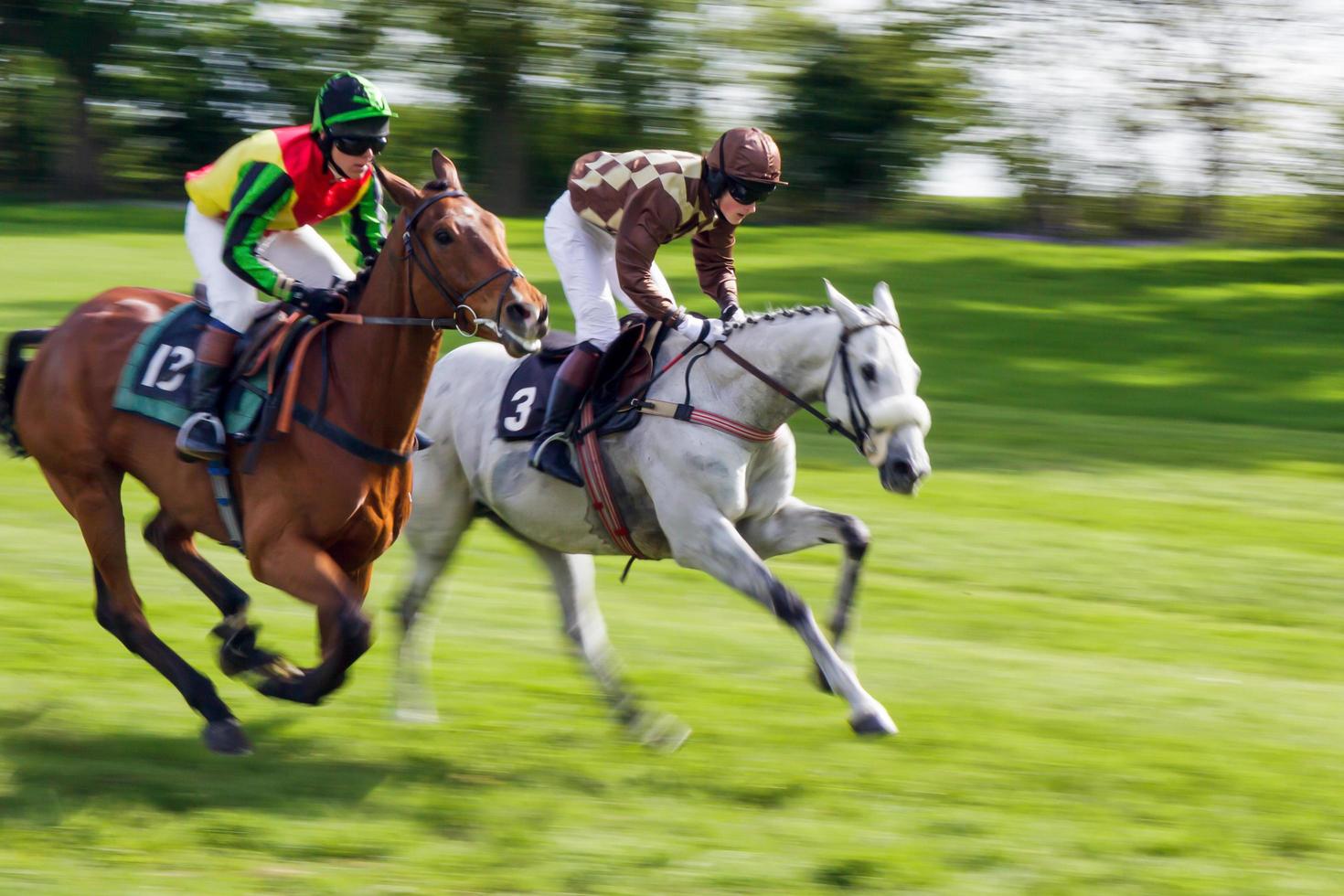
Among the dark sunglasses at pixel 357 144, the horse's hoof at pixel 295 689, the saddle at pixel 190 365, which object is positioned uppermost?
the dark sunglasses at pixel 357 144

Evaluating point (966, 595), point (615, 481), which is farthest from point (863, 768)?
point (966, 595)

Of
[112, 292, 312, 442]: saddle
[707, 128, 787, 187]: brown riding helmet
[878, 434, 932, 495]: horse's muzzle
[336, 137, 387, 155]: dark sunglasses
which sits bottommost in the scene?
[878, 434, 932, 495]: horse's muzzle

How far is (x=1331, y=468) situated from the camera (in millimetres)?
13883

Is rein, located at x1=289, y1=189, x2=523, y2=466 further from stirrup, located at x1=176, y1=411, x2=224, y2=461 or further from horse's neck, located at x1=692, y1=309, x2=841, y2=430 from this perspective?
horse's neck, located at x1=692, y1=309, x2=841, y2=430

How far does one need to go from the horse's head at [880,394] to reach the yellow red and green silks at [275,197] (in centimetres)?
177

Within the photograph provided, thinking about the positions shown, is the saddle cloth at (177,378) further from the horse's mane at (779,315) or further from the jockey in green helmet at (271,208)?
the horse's mane at (779,315)

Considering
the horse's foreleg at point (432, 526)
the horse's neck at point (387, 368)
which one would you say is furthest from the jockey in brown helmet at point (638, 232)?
the horse's neck at point (387, 368)

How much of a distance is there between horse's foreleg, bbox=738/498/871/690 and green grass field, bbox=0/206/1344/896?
1.68ft

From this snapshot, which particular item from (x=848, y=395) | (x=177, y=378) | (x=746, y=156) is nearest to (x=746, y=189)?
(x=746, y=156)

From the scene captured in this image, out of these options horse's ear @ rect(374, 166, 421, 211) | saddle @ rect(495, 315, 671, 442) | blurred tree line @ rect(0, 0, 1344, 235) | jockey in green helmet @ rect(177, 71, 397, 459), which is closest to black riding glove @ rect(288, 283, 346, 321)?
jockey in green helmet @ rect(177, 71, 397, 459)

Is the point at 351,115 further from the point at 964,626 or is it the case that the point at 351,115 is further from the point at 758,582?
the point at 964,626

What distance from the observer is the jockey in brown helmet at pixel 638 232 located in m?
6.44

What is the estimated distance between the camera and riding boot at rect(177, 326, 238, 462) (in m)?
5.64

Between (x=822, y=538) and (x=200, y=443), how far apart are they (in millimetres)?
Answer: 2362
